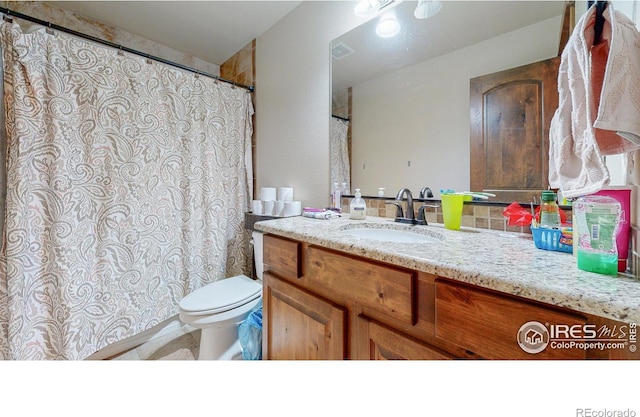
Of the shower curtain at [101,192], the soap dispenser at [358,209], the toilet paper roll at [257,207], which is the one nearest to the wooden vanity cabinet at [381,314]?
the soap dispenser at [358,209]

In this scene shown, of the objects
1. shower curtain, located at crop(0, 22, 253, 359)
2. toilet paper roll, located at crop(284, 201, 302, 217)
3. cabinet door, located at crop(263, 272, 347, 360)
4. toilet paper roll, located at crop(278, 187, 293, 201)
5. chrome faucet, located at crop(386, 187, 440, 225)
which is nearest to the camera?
cabinet door, located at crop(263, 272, 347, 360)

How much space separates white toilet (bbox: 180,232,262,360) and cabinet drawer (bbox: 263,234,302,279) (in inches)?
15.9

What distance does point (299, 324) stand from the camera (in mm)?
843

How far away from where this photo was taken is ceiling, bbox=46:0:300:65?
1518mm

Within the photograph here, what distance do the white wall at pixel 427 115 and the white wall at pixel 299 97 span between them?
9.6 inches

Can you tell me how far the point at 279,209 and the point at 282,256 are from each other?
0.71m

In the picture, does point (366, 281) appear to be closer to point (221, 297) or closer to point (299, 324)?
point (299, 324)

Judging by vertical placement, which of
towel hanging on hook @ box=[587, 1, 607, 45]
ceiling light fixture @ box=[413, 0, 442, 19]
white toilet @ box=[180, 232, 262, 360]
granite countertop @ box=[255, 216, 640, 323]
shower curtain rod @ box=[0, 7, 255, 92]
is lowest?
white toilet @ box=[180, 232, 262, 360]

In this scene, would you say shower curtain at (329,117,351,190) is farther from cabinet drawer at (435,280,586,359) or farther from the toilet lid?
cabinet drawer at (435,280,586,359)

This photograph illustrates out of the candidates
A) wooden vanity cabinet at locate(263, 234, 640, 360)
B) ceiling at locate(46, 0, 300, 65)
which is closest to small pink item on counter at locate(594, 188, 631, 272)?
wooden vanity cabinet at locate(263, 234, 640, 360)

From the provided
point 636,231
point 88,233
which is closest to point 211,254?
point 88,233

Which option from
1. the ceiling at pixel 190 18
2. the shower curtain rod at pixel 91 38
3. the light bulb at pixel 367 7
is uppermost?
the ceiling at pixel 190 18

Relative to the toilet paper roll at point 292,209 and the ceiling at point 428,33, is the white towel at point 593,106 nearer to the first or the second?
the ceiling at point 428,33

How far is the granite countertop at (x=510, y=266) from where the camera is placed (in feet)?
1.24
